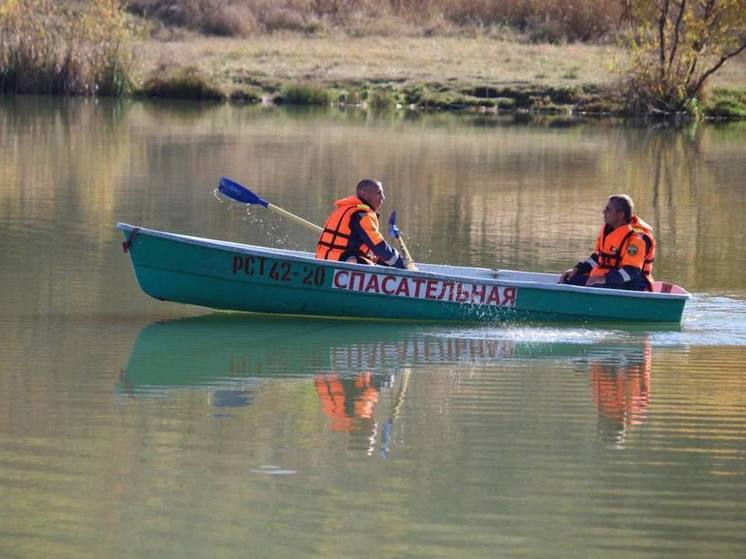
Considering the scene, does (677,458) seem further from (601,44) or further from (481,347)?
(601,44)

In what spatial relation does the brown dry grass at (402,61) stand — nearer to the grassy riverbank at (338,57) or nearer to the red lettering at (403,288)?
the grassy riverbank at (338,57)

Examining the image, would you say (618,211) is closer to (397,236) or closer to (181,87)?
(397,236)

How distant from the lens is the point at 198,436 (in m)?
9.84

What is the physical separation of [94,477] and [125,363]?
11.2 feet

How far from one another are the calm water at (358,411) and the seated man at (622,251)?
447mm

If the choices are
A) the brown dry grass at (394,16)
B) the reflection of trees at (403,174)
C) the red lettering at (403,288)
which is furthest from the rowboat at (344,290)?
the brown dry grass at (394,16)

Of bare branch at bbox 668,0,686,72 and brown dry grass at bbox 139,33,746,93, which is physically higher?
bare branch at bbox 668,0,686,72

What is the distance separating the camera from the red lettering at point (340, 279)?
13508 millimetres

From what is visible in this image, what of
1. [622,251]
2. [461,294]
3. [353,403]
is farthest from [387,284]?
[353,403]

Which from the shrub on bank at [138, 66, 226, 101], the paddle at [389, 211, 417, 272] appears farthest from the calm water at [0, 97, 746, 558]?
the shrub on bank at [138, 66, 226, 101]

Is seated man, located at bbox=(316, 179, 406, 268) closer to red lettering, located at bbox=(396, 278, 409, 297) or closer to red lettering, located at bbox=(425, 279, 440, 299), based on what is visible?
red lettering, located at bbox=(396, 278, 409, 297)

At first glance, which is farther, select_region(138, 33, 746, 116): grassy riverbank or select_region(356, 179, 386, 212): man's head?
select_region(138, 33, 746, 116): grassy riverbank

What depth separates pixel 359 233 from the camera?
13.4 meters

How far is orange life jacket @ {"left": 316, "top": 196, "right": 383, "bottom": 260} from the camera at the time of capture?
43.6 feet
